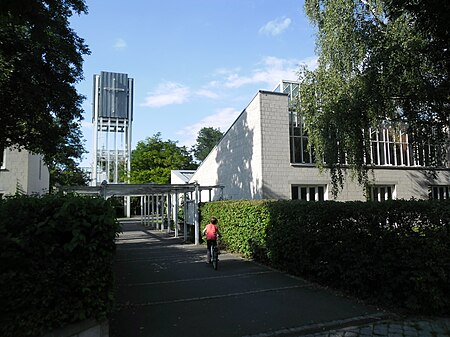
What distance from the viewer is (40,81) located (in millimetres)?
12945

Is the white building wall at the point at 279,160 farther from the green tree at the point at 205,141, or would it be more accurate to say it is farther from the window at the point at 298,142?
the green tree at the point at 205,141

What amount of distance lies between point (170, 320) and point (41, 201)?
2.95m

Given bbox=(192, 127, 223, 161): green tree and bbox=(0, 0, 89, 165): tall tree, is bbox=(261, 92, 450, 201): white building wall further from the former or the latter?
bbox=(192, 127, 223, 161): green tree

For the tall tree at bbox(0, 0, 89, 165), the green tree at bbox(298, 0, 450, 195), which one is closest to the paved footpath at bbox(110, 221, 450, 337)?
the green tree at bbox(298, 0, 450, 195)

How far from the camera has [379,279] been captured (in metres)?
7.02

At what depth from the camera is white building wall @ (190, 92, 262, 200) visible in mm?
19156

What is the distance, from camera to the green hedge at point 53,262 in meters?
4.30

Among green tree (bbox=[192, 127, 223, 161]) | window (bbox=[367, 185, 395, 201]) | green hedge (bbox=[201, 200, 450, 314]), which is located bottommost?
green hedge (bbox=[201, 200, 450, 314])

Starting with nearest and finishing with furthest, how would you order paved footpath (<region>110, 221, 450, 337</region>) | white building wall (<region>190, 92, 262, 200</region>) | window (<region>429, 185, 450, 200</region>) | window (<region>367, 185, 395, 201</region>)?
paved footpath (<region>110, 221, 450, 337</region>) → white building wall (<region>190, 92, 262, 200</region>) → window (<region>367, 185, 395, 201</region>) → window (<region>429, 185, 450, 200</region>)

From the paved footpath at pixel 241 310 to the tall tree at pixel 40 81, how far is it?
7.07 metres

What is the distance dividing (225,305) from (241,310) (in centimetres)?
45

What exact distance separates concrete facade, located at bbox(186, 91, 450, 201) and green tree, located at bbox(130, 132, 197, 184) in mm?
21431

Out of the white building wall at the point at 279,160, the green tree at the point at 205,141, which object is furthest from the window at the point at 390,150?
the green tree at the point at 205,141

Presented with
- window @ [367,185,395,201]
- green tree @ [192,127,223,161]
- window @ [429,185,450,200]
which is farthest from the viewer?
green tree @ [192,127,223,161]
